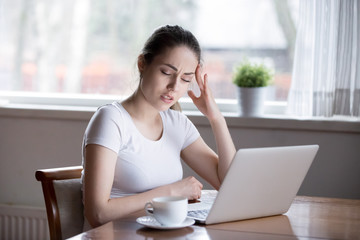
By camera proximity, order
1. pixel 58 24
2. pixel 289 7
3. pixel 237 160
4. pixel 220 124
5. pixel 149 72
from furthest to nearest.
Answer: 1. pixel 58 24
2. pixel 289 7
3. pixel 220 124
4. pixel 149 72
5. pixel 237 160

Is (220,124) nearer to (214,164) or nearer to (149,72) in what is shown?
(214,164)

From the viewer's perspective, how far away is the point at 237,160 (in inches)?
53.2

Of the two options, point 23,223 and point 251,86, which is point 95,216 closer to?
point 251,86

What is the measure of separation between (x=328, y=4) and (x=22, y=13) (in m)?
1.79

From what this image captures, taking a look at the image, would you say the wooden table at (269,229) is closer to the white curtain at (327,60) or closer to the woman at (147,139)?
the woman at (147,139)

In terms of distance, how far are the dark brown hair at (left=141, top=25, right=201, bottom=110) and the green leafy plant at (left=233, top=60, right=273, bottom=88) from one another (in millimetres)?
801

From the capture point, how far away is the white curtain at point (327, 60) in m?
2.54

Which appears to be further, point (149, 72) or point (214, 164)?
point (214, 164)

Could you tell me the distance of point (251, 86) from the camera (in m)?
2.66

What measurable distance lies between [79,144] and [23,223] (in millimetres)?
547

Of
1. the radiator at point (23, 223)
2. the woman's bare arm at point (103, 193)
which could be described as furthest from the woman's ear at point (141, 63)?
the radiator at point (23, 223)

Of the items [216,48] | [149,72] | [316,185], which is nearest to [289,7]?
[216,48]

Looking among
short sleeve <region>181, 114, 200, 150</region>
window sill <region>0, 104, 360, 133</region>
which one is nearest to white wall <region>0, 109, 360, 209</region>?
window sill <region>0, 104, 360, 133</region>

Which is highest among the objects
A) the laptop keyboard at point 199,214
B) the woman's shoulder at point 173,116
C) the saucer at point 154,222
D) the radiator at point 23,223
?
the woman's shoulder at point 173,116
